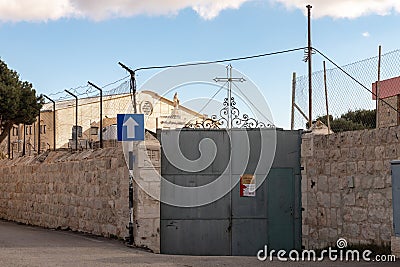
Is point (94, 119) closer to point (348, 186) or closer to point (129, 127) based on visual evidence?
point (129, 127)

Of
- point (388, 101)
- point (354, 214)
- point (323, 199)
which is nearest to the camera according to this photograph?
point (354, 214)

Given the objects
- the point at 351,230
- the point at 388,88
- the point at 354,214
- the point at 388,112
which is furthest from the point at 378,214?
the point at 388,88

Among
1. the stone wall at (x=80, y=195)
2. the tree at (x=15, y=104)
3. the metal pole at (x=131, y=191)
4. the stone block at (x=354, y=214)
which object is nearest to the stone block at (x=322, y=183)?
the stone block at (x=354, y=214)

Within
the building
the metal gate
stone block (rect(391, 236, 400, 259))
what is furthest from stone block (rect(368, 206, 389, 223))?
the metal gate

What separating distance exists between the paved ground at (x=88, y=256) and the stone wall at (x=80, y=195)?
694 mm

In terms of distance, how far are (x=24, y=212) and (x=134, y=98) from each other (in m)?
7.94

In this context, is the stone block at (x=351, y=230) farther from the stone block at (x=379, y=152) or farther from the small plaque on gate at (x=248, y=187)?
the small plaque on gate at (x=248, y=187)

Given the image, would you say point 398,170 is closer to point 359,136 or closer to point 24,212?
point 359,136

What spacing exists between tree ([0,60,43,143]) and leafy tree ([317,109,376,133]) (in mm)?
14642

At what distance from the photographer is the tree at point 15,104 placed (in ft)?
82.3

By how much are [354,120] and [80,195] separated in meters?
7.06

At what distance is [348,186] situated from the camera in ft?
39.5

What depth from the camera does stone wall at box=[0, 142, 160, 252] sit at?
13.4 metres

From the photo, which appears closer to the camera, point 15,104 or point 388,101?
point 388,101
